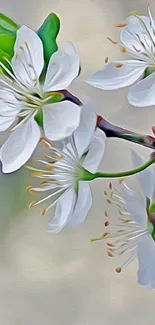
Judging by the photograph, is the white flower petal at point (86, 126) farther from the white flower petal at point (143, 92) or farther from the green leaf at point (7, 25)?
the green leaf at point (7, 25)

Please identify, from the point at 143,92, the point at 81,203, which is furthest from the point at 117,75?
the point at 81,203

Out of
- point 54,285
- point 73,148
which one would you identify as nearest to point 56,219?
point 73,148

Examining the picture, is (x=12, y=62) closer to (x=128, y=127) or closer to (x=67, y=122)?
(x=67, y=122)

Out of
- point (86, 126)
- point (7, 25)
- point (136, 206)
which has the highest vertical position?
point (7, 25)

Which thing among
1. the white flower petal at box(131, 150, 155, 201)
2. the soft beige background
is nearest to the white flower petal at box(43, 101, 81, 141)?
the white flower petal at box(131, 150, 155, 201)

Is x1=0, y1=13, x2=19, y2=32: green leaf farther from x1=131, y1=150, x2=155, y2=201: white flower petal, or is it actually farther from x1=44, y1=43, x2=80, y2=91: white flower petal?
x1=131, y1=150, x2=155, y2=201: white flower petal

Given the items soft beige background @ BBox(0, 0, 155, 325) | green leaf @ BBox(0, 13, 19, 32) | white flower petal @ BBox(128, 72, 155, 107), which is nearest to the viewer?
white flower petal @ BBox(128, 72, 155, 107)

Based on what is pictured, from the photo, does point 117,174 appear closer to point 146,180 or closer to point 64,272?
point 146,180
